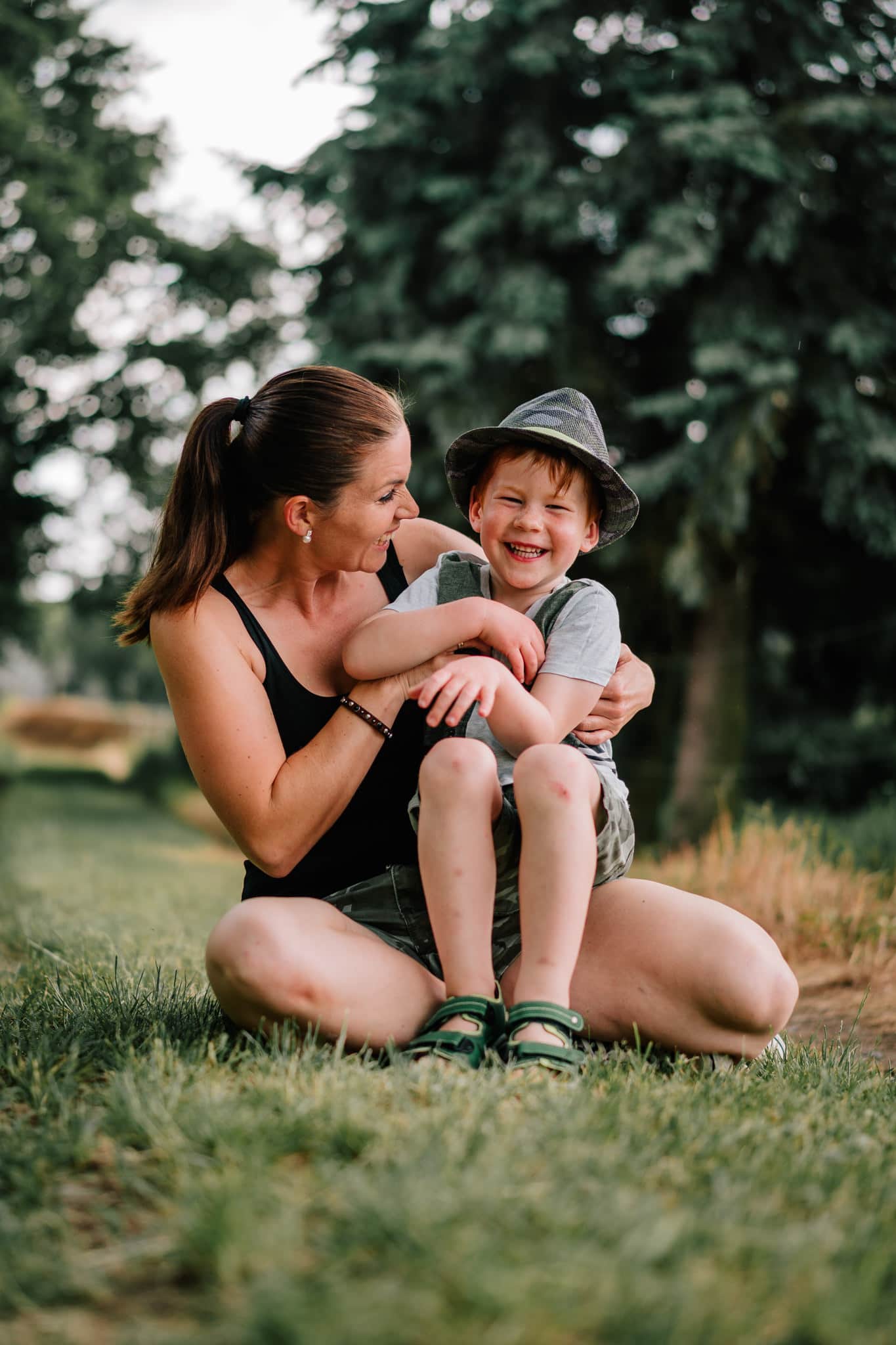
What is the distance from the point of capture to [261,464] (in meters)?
2.66

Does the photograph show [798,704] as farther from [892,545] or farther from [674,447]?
[674,447]

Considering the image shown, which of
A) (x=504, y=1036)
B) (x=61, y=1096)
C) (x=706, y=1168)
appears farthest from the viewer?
(x=504, y=1036)

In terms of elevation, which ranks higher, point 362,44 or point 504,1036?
point 362,44

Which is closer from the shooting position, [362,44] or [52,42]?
[362,44]

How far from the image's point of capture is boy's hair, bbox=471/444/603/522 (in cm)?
264

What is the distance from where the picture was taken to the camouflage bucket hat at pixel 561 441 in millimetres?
2604

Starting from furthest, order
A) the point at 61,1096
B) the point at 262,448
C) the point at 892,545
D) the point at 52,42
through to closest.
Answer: the point at 52,42, the point at 892,545, the point at 262,448, the point at 61,1096

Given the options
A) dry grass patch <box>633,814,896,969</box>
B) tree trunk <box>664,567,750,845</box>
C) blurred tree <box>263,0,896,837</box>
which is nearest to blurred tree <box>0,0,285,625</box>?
blurred tree <box>263,0,896,837</box>

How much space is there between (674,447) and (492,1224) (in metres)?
7.04

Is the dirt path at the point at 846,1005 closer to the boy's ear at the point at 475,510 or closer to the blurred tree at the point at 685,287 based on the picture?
the boy's ear at the point at 475,510

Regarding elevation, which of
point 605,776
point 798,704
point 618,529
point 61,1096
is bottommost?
point 798,704

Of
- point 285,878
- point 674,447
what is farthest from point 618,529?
point 674,447

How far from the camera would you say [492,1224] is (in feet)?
4.48

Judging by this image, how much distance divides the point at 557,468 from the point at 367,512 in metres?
0.44
